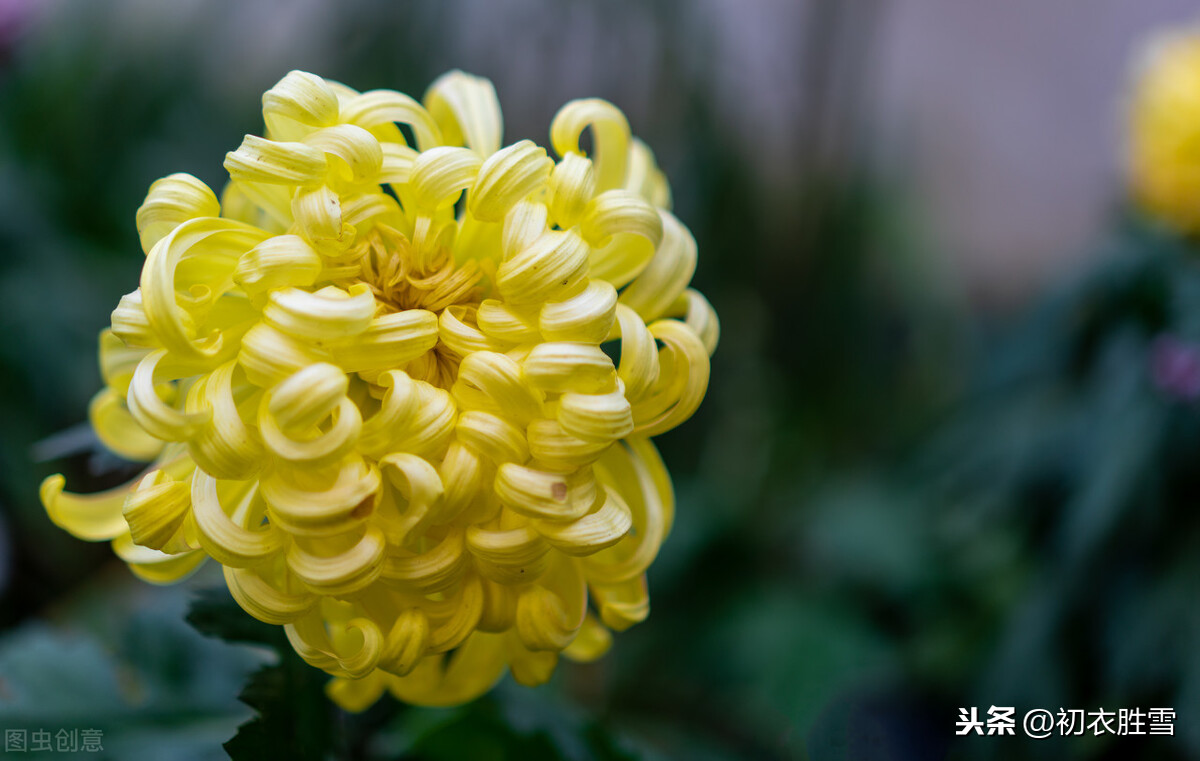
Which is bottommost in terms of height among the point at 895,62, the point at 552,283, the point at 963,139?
the point at 552,283

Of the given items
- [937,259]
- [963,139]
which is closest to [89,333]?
[937,259]

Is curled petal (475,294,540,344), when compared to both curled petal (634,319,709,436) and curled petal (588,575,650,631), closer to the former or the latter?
curled petal (634,319,709,436)

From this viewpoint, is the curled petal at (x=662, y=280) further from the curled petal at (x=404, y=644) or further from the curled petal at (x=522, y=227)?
the curled petal at (x=404, y=644)

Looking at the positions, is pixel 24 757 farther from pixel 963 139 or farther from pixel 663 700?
pixel 963 139

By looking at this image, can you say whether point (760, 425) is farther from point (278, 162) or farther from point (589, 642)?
point (278, 162)

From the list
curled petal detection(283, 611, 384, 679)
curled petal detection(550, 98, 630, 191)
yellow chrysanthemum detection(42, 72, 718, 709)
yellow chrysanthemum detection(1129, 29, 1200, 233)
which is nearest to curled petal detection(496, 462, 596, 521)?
yellow chrysanthemum detection(42, 72, 718, 709)
